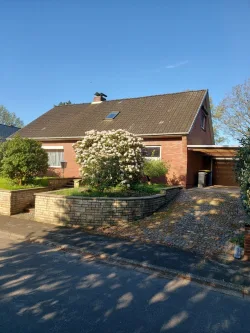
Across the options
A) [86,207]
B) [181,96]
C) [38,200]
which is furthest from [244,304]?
[181,96]

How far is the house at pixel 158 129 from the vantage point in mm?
13812

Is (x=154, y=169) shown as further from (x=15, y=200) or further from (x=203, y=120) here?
(x=203, y=120)

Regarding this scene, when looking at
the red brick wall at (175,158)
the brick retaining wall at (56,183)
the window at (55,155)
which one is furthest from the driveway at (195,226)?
the window at (55,155)

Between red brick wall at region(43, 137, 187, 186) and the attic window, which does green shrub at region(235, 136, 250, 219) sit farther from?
the attic window

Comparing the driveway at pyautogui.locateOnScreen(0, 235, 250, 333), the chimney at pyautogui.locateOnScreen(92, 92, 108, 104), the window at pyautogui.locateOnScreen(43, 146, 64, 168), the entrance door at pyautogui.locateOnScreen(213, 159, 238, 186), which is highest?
the chimney at pyautogui.locateOnScreen(92, 92, 108, 104)

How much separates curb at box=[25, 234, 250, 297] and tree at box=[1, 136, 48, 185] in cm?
500

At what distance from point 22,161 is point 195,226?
25.7 feet

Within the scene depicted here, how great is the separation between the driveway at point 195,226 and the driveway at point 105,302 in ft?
A: 6.73

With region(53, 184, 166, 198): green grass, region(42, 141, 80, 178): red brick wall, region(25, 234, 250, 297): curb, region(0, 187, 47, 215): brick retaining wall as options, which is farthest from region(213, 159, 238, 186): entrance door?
region(25, 234, 250, 297): curb

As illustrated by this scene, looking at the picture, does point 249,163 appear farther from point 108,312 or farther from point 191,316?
point 108,312

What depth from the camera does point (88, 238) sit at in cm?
703

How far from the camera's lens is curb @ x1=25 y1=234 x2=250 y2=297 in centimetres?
433

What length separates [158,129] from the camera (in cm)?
1424

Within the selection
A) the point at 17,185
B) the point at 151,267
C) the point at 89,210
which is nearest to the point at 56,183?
the point at 17,185
